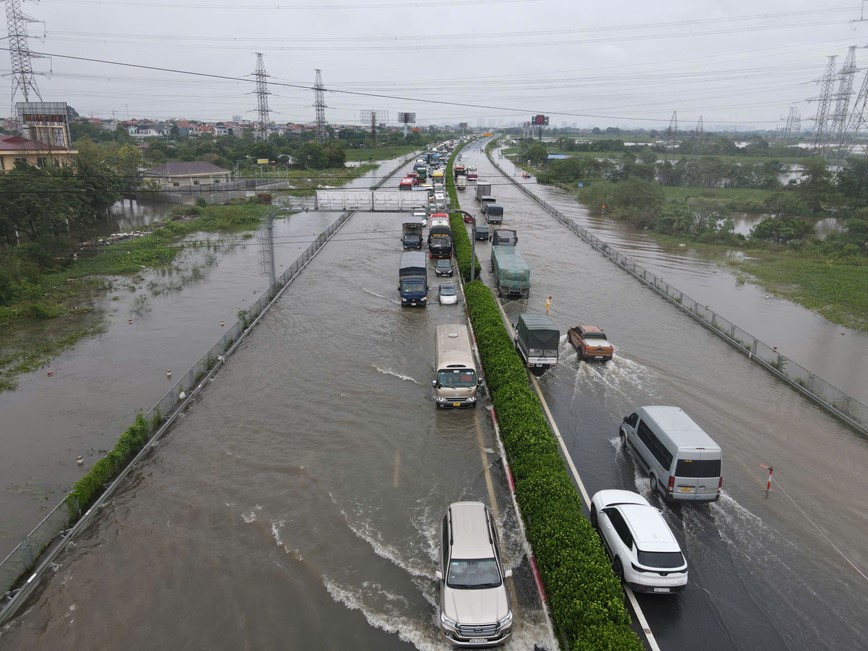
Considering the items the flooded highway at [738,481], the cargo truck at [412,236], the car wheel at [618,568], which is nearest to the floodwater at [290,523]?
the car wheel at [618,568]

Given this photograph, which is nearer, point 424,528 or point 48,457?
point 424,528

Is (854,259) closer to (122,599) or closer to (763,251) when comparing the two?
(763,251)

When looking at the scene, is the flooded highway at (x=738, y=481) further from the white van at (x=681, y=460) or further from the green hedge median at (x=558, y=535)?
the green hedge median at (x=558, y=535)

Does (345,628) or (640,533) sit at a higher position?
(640,533)

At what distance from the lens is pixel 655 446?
1588 cm

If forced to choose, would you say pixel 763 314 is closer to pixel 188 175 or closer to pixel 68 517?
pixel 68 517

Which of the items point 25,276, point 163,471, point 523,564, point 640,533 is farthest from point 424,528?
point 25,276

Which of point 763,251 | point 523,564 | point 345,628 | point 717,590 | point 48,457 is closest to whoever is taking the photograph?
point 345,628

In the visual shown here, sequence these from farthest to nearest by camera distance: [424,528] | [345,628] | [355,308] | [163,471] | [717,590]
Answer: [355,308], [163,471], [424,528], [717,590], [345,628]

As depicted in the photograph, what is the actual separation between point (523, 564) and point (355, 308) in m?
21.4

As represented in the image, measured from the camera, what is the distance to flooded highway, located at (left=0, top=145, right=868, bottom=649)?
1180cm

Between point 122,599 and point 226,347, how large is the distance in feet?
Answer: 46.8

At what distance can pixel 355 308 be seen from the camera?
3272 cm

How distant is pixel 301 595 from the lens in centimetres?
1258
